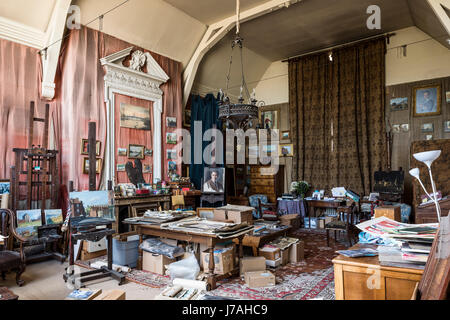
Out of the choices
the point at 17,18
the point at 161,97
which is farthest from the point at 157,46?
the point at 17,18

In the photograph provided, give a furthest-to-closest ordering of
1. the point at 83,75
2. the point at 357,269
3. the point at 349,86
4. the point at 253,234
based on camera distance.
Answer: the point at 349,86 → the point at 83,75 → the point at 253,234 → the point at 357,269

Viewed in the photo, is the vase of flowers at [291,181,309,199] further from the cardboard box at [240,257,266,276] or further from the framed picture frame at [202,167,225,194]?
the cardboard box at [240,257,266,276]

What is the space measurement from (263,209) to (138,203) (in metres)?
3.53

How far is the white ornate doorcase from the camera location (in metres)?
5.66

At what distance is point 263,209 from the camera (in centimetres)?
793

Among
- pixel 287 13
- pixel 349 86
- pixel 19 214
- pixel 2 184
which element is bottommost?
pixel 19 214

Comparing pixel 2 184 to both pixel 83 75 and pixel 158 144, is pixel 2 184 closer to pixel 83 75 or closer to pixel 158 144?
pixel 83 75

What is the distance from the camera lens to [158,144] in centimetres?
652

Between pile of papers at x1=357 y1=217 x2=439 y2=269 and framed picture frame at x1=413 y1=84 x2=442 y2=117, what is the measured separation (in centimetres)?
667

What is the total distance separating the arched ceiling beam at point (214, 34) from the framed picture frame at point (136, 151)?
5.98ft

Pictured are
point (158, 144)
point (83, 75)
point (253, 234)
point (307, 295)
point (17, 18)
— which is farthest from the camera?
point (158, 144)

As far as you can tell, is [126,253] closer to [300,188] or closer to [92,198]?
[92,198]

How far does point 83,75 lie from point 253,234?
415cm

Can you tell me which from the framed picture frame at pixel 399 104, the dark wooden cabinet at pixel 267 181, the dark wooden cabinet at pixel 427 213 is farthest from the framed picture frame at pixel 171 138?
the framed picture frame at pixel 399 104
